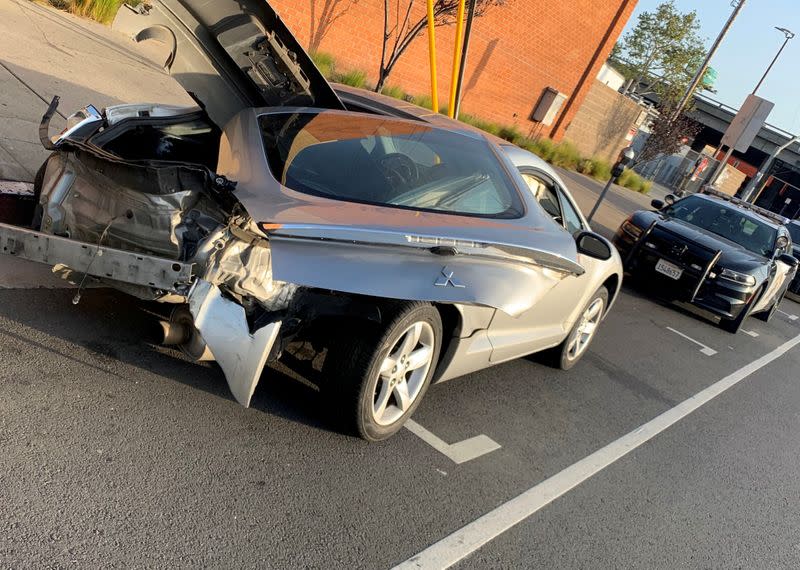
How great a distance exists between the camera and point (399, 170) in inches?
157

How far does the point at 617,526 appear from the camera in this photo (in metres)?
3.88

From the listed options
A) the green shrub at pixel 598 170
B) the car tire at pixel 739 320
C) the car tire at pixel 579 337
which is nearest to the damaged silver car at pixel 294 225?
the car tire at pixel 579 337

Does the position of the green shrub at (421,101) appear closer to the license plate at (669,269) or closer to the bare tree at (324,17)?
the bare tree at (324,17)

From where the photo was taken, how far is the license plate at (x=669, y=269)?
9438 millimetres

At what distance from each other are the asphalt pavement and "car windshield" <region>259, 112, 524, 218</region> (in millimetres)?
1163

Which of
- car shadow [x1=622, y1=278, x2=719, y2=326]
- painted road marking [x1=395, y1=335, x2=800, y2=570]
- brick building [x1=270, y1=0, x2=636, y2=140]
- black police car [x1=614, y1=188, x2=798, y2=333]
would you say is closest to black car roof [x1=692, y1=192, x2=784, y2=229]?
black police car [x1=614, y1=188, x2=798, y2=333]

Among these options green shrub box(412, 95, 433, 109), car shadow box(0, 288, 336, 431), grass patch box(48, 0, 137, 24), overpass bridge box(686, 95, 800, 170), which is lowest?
car shadow box(0, 288, 336, 431)

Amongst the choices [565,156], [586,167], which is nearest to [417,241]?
[565,156]

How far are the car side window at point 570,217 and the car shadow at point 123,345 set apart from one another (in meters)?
2.27

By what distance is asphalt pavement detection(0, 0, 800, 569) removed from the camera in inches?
109

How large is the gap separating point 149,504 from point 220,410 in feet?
2.80

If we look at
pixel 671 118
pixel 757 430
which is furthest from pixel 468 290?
pixel 671 118

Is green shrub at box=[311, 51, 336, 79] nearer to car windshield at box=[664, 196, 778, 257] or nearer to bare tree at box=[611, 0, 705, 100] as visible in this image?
car windshield at box=[664, 196, 778, 257]

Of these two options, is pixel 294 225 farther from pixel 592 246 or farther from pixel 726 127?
pixel 726 127
